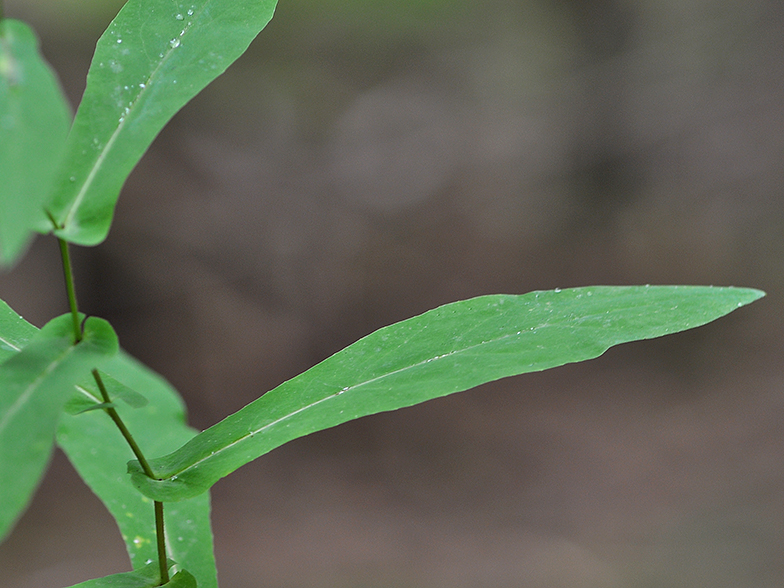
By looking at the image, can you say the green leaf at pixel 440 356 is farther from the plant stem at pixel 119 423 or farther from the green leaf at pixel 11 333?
the green leaf at pixel 11 333

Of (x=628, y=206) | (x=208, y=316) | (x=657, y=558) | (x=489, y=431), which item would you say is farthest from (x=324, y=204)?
(x=657, y=558)

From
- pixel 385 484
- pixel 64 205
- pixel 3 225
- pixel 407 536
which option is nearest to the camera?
pixel 3 225

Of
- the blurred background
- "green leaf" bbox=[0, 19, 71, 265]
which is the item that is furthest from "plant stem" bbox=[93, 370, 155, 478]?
the blurred background

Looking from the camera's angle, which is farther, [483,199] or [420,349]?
[483,199]

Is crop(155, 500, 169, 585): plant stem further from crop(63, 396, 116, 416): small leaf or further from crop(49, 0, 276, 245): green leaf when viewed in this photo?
crop(49, 0, 276, 245): green leaf

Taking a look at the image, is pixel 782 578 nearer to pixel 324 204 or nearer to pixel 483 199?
pixel 483 199

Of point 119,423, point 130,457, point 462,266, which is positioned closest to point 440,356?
point 119,423
